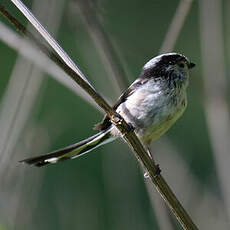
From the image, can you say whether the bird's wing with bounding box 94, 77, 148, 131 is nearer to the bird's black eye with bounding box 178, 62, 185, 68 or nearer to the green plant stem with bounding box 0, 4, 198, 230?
the bird's black eye with bounding box 178, 62, 185, 68

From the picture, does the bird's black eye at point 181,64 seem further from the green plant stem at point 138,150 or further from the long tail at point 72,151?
the green plant stem at point 138,150

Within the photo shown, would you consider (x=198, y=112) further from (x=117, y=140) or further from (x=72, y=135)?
(x=117, y=140)

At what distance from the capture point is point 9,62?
510 centimetres

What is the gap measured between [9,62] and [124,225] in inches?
99.0

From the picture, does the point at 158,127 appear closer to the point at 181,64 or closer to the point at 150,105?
the point at 150,105

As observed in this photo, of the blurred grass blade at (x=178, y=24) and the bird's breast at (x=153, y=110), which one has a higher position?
the blurred grass blade at (x=178, y=24)

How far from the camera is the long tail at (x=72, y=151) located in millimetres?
2781

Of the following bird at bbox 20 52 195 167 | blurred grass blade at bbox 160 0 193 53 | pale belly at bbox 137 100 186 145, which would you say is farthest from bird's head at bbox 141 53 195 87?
blurred grass blade at bbox 160 0 193 53

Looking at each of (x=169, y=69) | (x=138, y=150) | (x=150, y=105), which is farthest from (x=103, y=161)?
(x=138, y=150)

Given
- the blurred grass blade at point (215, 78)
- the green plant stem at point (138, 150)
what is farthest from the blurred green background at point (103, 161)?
the green plant stem at point (138, 150)

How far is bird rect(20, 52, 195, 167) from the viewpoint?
10.0 feet

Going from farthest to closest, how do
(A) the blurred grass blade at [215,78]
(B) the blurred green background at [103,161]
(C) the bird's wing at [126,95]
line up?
(C) the bird's wing at [126,95], (A) the blurred grass blade at [215,78], (B) the blurred green background at [103,161]

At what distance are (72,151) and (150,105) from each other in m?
0.49

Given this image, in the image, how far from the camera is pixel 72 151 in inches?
119
